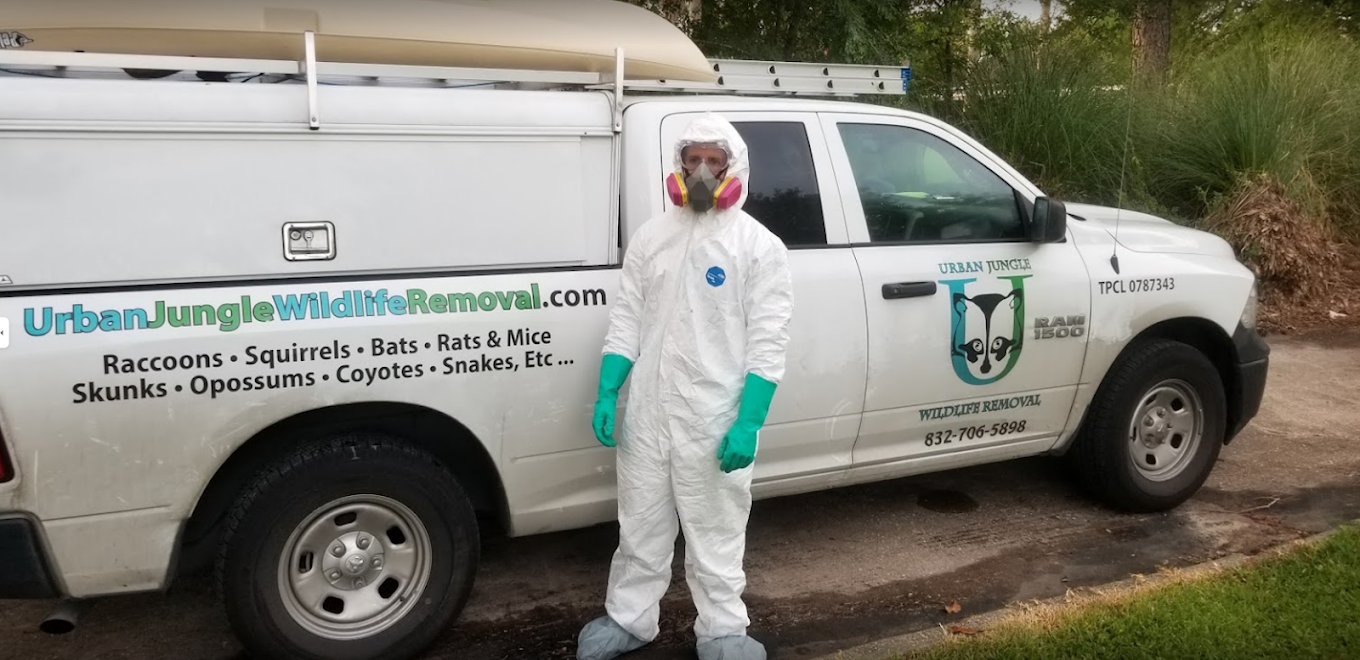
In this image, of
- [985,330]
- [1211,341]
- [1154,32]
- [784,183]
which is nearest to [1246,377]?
[1211,341]

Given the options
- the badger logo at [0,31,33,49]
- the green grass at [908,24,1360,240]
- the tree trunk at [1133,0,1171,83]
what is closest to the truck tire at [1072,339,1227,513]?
the badger logo at [0,31,33,49]

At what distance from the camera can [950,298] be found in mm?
4086

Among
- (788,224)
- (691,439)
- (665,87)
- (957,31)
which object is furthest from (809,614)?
(957,31)

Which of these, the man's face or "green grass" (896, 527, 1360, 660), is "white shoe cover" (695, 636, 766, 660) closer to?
"green grass" (896, 527, 1360, 660)

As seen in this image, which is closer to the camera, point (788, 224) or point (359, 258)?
point (359, 258)

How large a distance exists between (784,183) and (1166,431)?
2.31m

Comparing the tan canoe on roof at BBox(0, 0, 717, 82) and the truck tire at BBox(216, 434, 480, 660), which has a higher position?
the tan canoe on roof at BBox(0, 0, 717, 82)

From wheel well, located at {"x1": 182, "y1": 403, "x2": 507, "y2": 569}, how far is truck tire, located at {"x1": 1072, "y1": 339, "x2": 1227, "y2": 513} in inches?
108

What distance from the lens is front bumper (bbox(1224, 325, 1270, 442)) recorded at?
485 cm

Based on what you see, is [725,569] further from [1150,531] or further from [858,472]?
[1150,531]

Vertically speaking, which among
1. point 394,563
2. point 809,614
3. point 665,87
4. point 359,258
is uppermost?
point 665,87

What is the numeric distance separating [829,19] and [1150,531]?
5.01 meters

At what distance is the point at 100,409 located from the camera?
9.38 ft

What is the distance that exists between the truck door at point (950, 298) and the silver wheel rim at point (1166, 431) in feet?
1.73
